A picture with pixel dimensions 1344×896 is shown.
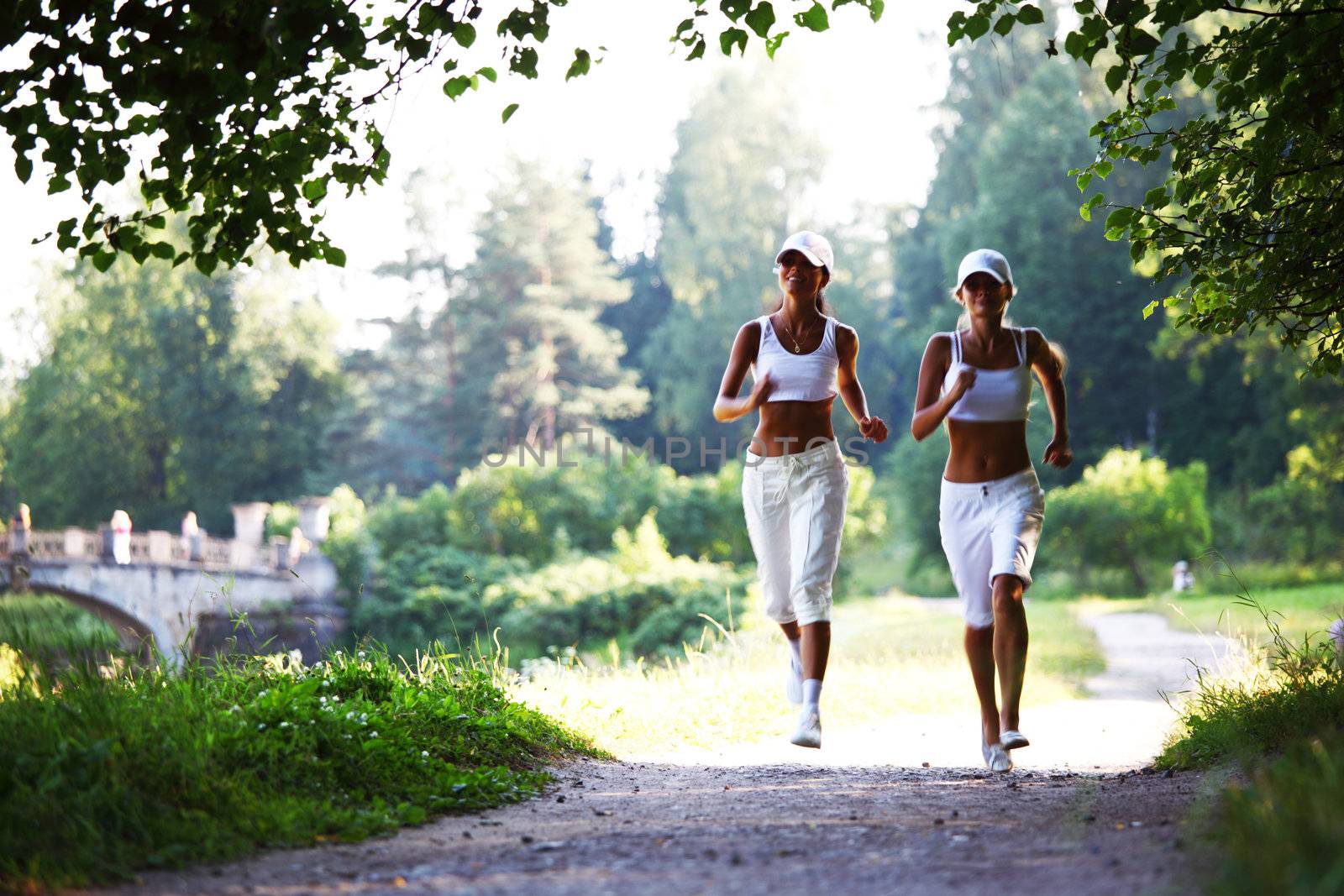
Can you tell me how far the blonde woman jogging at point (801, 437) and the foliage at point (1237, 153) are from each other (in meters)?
1.42

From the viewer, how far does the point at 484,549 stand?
37969 mm

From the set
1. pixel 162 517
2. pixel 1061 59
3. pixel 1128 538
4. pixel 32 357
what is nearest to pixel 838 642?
pixel 1128 538

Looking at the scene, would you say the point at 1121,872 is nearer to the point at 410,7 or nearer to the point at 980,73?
the point at 410,7

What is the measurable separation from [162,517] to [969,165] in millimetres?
32748

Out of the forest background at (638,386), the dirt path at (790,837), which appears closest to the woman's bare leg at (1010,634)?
the dirt path at (790,837)

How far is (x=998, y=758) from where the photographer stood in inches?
241

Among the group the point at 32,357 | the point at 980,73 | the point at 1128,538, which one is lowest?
the point at 1128,538

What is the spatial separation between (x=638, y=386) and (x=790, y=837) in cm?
5393

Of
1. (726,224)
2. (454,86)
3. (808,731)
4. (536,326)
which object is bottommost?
(808,731)

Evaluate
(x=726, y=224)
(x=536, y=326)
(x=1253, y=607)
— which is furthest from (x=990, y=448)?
(x=536, y=326)

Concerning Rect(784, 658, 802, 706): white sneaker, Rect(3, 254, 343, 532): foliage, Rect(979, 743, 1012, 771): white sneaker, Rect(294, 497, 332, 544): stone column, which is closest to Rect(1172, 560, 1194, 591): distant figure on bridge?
Rect(294, 497, 332, 544): stone column

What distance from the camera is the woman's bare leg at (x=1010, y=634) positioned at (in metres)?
5.86

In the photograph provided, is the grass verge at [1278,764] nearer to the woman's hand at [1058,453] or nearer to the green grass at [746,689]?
the woman's hand at [1058,453]

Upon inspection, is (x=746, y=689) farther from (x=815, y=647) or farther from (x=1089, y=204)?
(x=1089, y=204)
